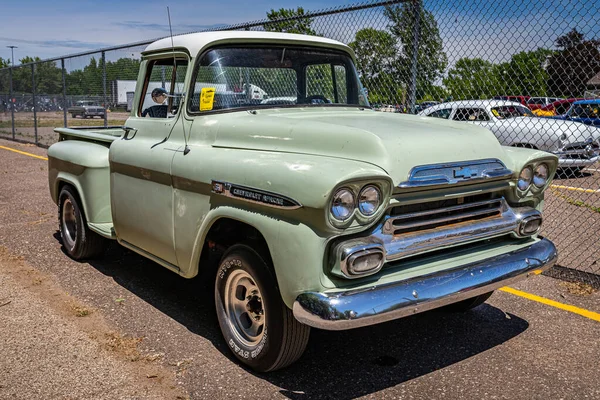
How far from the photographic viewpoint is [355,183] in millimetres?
2840

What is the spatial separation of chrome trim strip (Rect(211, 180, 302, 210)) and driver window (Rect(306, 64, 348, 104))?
1.38 meters

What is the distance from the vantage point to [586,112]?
11391 millimetres

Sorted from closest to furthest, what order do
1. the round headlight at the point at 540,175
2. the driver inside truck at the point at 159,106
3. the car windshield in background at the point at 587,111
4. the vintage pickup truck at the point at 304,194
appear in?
the vintage pickup truck at the point at 304,194
the round headlight at the point at 540,175
the driver inside truck at the point at 159,106
the car windshield in background at the point at 587,111

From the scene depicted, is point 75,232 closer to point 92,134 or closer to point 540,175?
point 92,134

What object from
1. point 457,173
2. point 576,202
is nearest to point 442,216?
point 457,173

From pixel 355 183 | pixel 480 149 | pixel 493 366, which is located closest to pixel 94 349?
pixel 355 183

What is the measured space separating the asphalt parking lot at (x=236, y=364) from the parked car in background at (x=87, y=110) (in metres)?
8.35

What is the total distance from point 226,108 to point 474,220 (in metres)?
1.76

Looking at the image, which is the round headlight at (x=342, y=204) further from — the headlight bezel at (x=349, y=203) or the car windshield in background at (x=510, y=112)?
the car windshield in background at (x=510, y=112)

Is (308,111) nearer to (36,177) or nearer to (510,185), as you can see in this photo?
(510,185)

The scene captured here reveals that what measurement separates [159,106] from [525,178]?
2.66 m

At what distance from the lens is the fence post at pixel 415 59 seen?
20.6 ft

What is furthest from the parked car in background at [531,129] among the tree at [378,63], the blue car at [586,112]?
the tree at [378,63]

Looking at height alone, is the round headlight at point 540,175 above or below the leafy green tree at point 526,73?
below
